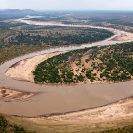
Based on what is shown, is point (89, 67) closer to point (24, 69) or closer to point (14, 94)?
point (24, 69)

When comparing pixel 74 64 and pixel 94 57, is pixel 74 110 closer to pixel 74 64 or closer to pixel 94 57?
pixel 74 64

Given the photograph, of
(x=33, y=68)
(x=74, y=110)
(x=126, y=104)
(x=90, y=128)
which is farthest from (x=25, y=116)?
(x=33, y=68)

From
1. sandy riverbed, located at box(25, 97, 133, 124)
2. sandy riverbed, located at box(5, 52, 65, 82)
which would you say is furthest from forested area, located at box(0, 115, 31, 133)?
sandy riverbed, located at box(5, 52, 65, 82)

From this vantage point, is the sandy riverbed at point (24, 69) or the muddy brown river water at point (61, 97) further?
the sandy riverbed at point (24, 69)

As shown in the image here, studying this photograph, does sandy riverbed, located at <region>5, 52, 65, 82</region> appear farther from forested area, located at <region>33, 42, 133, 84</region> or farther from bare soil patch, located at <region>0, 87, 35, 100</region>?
bare soil patch, located at <region>0, 87, 35, 100</region>

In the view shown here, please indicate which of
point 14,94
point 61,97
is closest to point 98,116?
point 61,97

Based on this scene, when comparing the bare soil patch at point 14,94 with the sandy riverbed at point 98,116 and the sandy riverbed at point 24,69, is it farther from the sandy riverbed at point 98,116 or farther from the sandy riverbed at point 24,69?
the sandy riverbed at point 98,116

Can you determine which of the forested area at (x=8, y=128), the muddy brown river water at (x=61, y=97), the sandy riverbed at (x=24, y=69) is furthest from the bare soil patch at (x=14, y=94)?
the forested area at (x=8, y=128)
